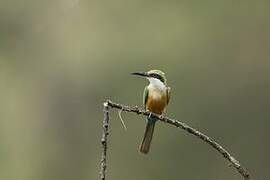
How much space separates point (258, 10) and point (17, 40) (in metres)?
2.10

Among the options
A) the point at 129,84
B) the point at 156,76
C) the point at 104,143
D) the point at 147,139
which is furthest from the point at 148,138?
the point at 129,84

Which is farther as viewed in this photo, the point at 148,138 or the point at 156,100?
the point at 156,100

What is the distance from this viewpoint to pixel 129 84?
521cm

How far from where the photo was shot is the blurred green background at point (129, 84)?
5105 mm

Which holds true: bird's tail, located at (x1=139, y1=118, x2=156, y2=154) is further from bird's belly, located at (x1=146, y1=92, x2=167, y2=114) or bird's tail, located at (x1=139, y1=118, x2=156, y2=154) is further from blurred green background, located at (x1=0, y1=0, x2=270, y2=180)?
blurred green background, located at (x1=0, y1=0, x2=270, y2=180)

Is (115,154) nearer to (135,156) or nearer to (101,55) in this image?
(135,156)

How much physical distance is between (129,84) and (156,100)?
114 inches

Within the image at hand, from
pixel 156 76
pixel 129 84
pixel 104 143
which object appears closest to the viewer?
pixel 104 143

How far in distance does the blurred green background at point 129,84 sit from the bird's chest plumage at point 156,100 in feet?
8.64

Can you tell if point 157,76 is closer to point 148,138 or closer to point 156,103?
point 156,103

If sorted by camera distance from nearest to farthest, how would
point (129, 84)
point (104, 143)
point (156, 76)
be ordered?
point (104, 143) → point (156, 76) → point (129, 84)

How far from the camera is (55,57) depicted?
599 cm

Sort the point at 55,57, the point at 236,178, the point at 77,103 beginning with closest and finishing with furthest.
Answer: the point at 236,178, the point at 77,103, the point at 55,57

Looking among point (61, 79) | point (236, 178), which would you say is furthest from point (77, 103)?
point (236, 178)
